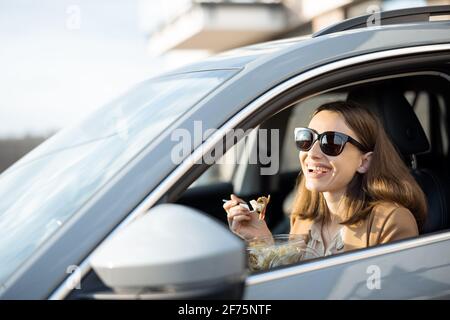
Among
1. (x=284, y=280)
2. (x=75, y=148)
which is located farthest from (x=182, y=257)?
(x=75, y=148)

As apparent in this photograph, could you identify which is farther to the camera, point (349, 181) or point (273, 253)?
point (349, 181)

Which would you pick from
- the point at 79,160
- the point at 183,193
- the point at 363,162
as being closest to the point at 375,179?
the point at 363,162

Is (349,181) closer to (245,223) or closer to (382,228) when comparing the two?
(382,228)

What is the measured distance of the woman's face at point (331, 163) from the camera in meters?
2.09

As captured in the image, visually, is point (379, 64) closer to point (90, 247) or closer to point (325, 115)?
point (325, 115)

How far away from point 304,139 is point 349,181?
0.78ft

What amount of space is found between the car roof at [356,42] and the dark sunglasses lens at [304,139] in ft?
1.07

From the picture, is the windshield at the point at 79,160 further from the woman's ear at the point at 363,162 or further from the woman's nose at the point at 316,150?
the woman's ear at the point at 363,162

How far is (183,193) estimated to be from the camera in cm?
169

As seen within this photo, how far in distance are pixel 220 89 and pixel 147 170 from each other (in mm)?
311

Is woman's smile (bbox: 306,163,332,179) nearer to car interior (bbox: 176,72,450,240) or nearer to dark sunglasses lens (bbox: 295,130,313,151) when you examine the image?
dark sunglasses lens (bbox: 295,130,313,151)

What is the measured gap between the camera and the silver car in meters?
1.22

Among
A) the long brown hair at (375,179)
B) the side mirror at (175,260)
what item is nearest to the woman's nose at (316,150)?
the long brown hair at (375,179)
